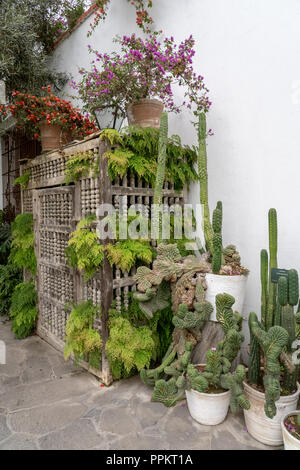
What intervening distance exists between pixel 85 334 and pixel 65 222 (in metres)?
1.28

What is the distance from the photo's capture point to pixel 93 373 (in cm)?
296

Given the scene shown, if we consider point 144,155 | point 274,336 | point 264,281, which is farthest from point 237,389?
point 144,155

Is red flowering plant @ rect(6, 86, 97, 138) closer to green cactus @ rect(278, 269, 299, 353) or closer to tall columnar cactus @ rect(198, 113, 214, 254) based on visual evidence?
tall columnar cactus @ rect(198, 113, 214, 254)

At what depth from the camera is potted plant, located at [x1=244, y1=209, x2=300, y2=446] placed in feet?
5.82

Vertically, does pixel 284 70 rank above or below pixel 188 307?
above

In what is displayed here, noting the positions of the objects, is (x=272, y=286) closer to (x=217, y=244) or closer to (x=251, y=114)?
(x=217, y=244)

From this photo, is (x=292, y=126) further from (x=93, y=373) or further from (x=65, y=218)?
(x=93, y=373)

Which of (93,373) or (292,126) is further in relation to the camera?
(93,373)

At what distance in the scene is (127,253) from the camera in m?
2.64

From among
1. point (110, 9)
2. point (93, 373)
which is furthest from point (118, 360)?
point (110, 9)

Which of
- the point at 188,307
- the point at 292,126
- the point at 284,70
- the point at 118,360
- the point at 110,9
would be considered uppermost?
the point at 110,9

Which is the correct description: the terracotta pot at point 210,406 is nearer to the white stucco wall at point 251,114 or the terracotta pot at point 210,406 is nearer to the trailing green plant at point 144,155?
the white stucco wall at point 251,114
